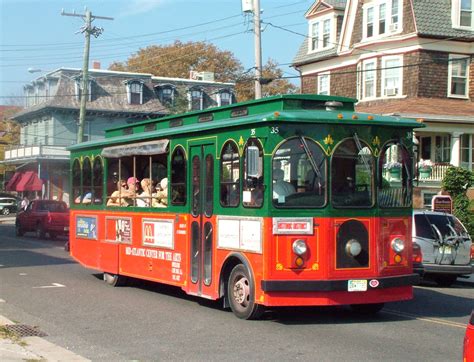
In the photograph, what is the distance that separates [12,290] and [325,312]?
6223 mm

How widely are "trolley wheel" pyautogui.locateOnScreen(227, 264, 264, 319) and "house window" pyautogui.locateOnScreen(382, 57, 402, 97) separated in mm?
24186

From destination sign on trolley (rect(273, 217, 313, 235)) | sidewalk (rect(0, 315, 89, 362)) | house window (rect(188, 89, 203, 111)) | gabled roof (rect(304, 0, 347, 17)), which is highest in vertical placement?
gabled roof (rect(304, 0, 347, 17))

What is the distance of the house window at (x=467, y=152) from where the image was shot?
1380 inches

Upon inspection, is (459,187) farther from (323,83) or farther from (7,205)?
(7,205)

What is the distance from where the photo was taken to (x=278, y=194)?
10305mm

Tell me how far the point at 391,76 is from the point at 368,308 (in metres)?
24.1

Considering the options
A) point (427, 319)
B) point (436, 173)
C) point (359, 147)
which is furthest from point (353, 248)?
point (436, 173)

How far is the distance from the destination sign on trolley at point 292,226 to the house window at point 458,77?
25643 millimetres

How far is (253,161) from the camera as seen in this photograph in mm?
10297

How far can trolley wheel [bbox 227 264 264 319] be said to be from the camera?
10508mm

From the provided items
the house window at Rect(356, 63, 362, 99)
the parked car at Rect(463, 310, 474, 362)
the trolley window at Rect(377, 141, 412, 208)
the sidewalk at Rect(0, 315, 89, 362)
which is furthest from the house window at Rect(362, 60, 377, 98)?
the parked car at Rect(463, 310, 474, 362)

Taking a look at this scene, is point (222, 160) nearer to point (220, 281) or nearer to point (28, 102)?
point (220, 281)

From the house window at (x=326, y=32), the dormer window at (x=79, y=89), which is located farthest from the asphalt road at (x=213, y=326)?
the dormer window at (x=79, y=89)

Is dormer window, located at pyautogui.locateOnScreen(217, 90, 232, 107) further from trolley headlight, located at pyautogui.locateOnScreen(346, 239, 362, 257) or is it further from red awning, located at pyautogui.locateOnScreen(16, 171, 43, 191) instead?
trolley headlight, located at pyautogui.locateOnScreen(346, 239, 362, 257)
